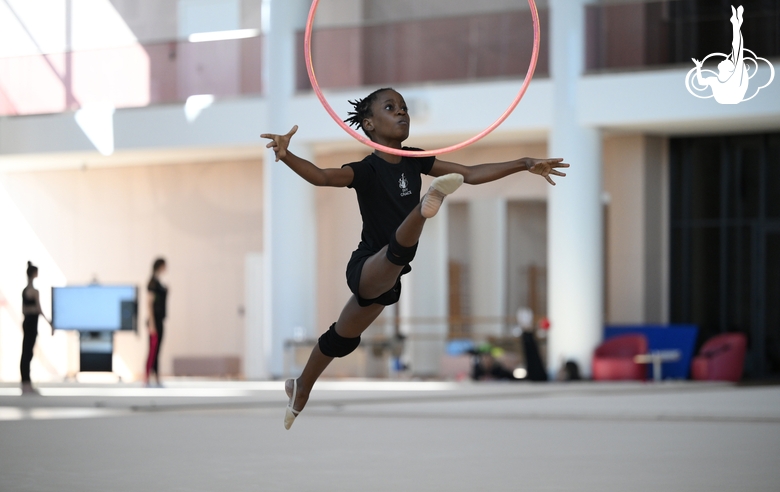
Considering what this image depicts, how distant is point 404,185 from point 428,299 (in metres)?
12.1

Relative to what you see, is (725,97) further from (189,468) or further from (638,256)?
(189,468)

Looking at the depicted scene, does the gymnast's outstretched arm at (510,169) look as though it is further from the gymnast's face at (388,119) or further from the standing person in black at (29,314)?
the standing person in black at (29,314)

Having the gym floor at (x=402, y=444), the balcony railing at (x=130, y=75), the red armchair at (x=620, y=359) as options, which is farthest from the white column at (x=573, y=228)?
the balcony railing at (x=130, y=75)

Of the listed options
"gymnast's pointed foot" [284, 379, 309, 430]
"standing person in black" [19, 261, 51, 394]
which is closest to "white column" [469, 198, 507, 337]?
"standing person in black" [19, 261, 51, 394]

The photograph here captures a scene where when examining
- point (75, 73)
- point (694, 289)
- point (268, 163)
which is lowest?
point (694, 289)

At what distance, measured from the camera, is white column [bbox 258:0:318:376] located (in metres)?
15.6

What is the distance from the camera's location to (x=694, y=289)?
16094 mm

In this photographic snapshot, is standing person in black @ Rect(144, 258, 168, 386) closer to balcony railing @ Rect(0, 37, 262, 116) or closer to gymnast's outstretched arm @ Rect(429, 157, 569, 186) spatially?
balcony railing @ Rect(0, 37, 262, 116)

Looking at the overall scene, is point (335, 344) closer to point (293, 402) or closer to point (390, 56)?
point (293, 402)

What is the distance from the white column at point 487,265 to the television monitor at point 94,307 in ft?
16.6

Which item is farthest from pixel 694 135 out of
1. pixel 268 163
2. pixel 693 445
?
pixel 693 445

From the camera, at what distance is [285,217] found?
52.3 feet

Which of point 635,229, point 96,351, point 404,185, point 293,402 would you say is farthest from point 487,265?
point 404,185

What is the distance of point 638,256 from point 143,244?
8.07 metres
